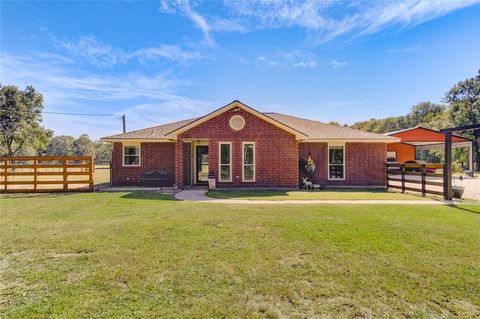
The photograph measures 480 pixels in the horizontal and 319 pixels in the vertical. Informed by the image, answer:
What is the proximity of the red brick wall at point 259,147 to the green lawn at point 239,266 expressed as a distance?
6314 millimetres

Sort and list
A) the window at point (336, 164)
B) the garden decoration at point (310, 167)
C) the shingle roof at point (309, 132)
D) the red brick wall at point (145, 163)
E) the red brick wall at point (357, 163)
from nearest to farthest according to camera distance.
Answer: the garden decoration at point (310, 167) < the shingle roof at point (309, 132) < the red brick wall at point (357, 163) < the window at point (336, 164) < the red brick wall at point (145, 163)

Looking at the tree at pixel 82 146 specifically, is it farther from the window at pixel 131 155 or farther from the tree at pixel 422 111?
the tree at pixel 422 111

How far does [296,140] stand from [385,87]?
41.7ft

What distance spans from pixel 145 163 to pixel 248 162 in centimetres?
615

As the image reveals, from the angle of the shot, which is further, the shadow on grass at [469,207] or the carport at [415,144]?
the carport at [415,144]

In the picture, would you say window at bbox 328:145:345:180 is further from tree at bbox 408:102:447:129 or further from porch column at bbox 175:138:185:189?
tree at bbox 408:102:447:129

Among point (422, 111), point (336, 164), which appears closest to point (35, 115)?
point (336, 164)

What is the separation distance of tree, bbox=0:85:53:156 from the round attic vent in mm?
34827

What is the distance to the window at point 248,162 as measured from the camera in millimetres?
13266

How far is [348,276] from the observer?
3.58 m

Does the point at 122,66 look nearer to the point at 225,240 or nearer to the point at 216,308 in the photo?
the point at 225,240

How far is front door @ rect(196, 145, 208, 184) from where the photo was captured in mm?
15203

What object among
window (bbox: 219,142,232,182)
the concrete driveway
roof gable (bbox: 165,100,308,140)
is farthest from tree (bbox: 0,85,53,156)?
the concrete driveway

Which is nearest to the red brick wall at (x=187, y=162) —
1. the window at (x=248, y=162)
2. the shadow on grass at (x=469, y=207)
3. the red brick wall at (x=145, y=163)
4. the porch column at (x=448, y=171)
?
the red brick wall at (x=145, y=163)
